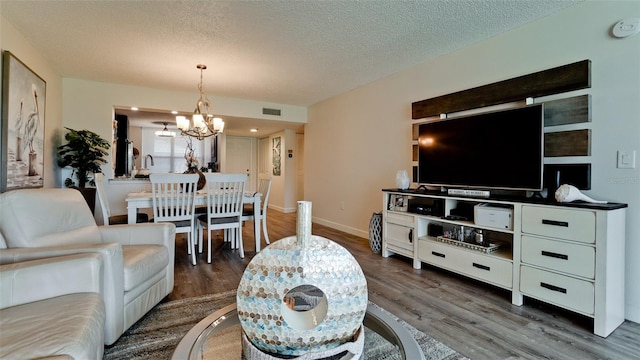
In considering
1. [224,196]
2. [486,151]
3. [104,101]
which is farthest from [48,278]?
[104,101]

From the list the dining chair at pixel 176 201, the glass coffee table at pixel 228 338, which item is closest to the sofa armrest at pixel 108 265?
the glass coffee table at pixel 228 338

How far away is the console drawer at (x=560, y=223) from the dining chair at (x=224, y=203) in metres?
2.72

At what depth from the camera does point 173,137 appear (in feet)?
26.6

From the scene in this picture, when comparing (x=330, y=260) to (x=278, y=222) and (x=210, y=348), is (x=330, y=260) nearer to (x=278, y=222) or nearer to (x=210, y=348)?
(x=210, y=348)

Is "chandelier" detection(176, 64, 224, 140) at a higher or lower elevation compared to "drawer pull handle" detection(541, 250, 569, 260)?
higher

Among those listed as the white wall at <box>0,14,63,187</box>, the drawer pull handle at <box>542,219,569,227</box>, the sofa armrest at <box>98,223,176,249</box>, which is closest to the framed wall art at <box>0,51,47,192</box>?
the white wall at <box>0,14,63,187</box>

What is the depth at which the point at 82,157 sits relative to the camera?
3.93m

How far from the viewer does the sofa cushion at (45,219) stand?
1587 mm

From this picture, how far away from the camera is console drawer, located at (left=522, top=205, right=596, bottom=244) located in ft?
6.09

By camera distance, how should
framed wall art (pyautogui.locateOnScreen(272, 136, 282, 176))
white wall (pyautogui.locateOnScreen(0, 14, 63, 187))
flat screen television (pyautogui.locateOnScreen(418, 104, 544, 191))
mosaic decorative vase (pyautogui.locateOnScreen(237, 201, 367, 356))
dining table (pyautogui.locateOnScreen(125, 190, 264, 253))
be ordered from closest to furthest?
mosaic decorative vase (pyautogui.locateOnScreen(237, 201, 367, 356)), flat screen television (pyautogui.locateOnScreen(418, 104, 544, 191)), white wall (pyautogui.locateOnScreen(0, 14, 63, 187)), dining table (pyautogui.locateOnScreen(125, 190, 264, 253)), framed wall art (pyautogui.locateOnScreen(272, 136, 282, 176))

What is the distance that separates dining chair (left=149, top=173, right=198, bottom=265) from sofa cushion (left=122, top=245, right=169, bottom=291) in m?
0.95

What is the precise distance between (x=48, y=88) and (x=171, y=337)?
3.75 m

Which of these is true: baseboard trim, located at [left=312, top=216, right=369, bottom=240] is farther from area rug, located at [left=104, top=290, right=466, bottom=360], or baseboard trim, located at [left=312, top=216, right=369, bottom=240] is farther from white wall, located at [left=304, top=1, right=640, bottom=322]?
area rug, located at [left=104, top=290, right=466, bottom=360]

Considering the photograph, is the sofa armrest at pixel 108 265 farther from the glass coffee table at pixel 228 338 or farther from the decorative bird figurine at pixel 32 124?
the decorative bird figurine at pixel 32 124
